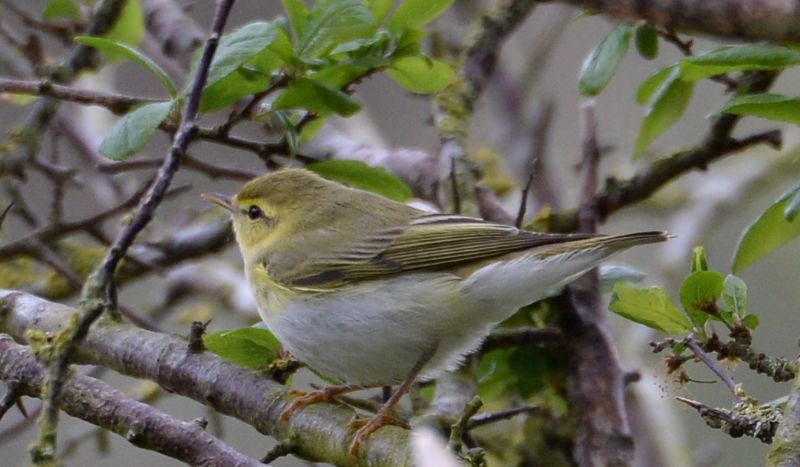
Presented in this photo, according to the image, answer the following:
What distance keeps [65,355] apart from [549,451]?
1.83m

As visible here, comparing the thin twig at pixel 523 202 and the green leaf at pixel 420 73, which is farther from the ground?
the green leaf at pixel 420 73

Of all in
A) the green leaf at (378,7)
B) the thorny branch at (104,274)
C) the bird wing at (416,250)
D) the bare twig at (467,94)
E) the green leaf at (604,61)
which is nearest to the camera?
the thorny branch at (104,274)

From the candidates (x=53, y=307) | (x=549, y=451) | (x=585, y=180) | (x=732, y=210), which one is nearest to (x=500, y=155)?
(x=732, y=210)

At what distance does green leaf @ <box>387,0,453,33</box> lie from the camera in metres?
2.51

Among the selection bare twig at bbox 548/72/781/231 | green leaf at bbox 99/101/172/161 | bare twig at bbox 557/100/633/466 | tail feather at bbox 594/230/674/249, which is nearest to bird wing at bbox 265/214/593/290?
tail feather at bbox 594/230/674/249

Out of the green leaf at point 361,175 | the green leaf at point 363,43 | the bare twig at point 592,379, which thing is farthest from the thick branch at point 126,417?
the bare twig at point 592,379

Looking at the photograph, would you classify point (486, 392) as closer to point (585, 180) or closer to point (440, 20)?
point (585, 180)

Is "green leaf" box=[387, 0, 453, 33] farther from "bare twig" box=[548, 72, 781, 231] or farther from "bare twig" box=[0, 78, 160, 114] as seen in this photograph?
"bare twig" box=[548, 72, 781, 231]

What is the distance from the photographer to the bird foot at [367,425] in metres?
2.00

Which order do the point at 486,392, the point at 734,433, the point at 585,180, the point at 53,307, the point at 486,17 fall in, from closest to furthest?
the point at 734,433
the point at 53,307
the point at 486,392
the point at 585,180
the point at 486,17

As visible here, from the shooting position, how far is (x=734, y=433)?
Result: 1.72 metres

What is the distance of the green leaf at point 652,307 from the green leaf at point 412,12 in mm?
902

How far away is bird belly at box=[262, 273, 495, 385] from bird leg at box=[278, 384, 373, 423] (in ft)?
0.09

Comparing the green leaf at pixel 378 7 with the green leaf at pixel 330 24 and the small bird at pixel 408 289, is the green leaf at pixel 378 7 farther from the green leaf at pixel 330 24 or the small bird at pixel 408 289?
the small bird at pixel 408 289
